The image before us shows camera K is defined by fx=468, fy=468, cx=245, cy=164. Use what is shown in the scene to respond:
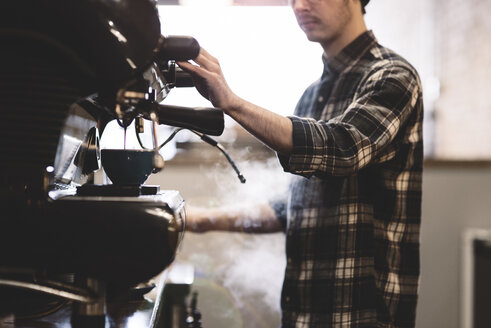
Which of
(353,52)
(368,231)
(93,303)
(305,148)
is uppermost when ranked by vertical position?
(353,52)

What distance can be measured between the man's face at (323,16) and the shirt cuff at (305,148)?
0.42 meters

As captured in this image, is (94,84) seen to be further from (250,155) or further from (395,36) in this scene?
(395,36)

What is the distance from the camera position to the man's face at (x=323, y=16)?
1.24m

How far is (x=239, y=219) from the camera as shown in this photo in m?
1.43

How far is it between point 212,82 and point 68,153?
308 millimetres

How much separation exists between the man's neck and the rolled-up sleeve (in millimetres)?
200

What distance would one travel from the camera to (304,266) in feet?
3.93

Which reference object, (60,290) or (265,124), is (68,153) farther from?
(265,124)

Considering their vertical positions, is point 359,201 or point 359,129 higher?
point 359,129

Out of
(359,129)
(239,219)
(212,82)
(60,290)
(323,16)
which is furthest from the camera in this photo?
(239,219)

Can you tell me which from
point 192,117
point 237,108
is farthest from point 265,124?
point 192,117

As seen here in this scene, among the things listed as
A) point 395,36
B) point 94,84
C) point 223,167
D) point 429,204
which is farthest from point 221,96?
point 395,36

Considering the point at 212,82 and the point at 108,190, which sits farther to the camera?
the point at 212,82

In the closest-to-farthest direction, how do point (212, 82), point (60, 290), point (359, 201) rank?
point (60, 290), point (212, 82), point (359, 201)
